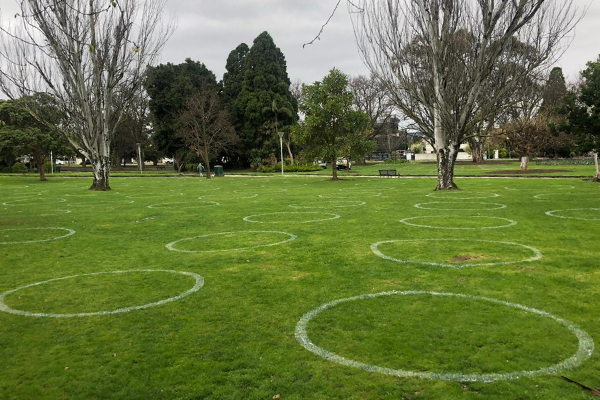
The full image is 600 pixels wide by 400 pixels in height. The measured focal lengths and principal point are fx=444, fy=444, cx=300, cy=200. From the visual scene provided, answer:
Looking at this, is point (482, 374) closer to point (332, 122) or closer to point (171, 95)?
point (332, 122)

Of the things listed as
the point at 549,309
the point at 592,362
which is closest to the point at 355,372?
the point at 592,362

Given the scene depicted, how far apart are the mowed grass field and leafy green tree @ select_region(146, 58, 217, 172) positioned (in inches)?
1815

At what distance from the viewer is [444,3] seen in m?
18.5

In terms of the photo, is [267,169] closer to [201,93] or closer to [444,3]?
[201,93]

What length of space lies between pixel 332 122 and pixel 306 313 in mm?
24432

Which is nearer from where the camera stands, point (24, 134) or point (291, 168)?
point (24, 134)

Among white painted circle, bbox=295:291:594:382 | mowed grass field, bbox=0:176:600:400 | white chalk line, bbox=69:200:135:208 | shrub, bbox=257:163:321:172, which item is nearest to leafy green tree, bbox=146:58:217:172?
shrub, bbox=257:163:321:172

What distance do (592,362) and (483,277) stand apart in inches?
94.0

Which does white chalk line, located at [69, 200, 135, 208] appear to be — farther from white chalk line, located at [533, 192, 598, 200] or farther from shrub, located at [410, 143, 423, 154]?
shrub, located at [410, 143, 423, 154]

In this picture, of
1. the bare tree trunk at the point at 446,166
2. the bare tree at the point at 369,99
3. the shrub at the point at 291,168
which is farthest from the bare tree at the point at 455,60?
the bare tree at the point at 369,99

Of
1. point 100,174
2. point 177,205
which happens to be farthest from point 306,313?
point 100,174

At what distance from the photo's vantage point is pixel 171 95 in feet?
176

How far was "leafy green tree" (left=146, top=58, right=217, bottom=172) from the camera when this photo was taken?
53.5m

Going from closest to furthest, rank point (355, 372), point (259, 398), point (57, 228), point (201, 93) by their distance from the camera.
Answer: point (259, 398) → point (355, 372) → point (57, 228) → point (201, 93)
